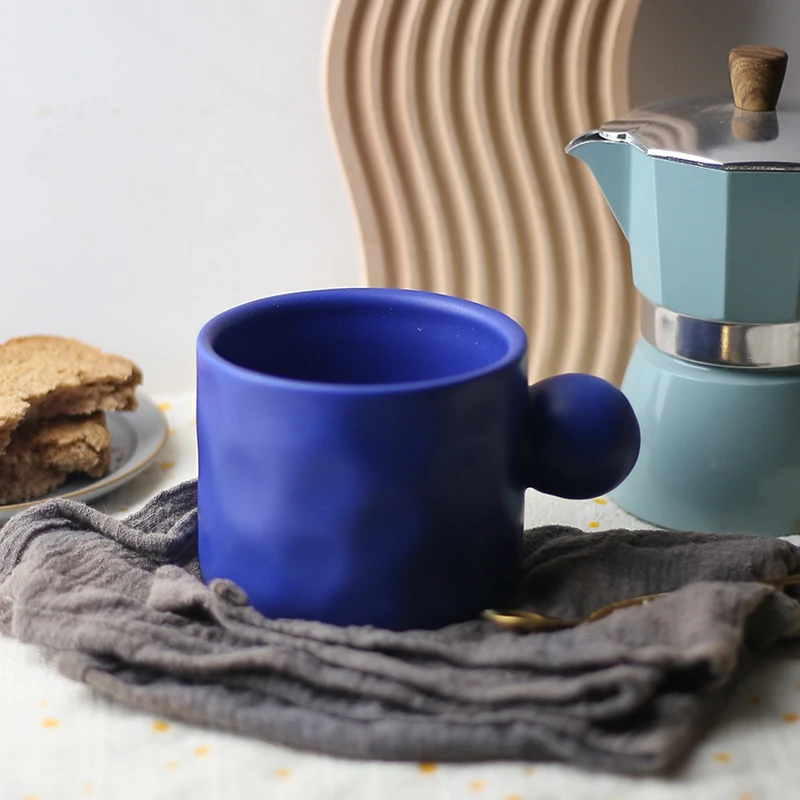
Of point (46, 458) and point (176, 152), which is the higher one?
point (176, 152)

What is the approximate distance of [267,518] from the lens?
468 millimetres

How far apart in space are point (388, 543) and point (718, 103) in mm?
312

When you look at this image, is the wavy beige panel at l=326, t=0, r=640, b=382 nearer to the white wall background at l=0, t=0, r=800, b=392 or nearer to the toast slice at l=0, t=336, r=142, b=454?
the white wall background at l=0, t=0, r=800, b=392

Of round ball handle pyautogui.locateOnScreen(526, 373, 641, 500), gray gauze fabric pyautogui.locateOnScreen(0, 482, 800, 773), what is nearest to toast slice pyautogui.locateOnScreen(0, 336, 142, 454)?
gray gauze fabric pyautogui.locateOnScreen(0, 482, 800, 773)

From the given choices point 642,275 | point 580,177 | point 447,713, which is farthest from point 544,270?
point 447,713

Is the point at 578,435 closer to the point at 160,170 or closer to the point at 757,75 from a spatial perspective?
the point at 757,75

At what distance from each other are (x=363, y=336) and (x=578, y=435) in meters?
0.12

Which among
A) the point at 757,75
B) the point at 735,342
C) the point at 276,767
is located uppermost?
the point at 757,75

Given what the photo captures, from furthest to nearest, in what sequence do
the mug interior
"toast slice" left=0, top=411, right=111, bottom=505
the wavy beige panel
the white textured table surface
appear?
the wavy beige panel, "toast slice" left=0, top=411, right=111, bottom=505, the mug interior, the white textured table surface

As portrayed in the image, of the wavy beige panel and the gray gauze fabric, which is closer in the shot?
the gray gauze fabric

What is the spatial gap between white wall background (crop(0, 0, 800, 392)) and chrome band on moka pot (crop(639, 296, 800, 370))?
0.29 m

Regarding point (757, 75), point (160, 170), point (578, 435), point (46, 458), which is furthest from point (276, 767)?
Answer: point (160, 170)

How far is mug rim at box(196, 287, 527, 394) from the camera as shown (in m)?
0.45

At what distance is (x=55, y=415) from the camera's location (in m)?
0.69
